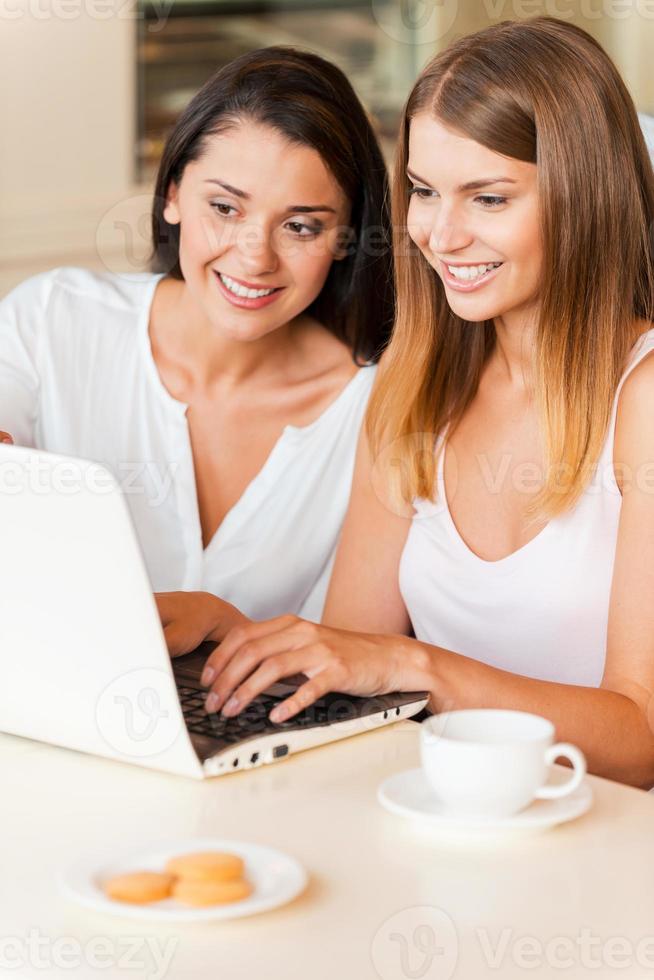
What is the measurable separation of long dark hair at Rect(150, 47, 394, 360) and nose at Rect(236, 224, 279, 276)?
121mm

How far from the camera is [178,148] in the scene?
176 cm

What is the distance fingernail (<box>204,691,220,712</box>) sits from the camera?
1.03 meters

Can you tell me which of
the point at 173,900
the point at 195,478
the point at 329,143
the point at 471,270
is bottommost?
the point at 195,478

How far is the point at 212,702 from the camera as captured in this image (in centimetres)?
104

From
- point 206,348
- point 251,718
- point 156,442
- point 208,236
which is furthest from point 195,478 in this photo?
point 251,718

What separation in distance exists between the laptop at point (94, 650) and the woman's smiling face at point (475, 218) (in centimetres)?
52

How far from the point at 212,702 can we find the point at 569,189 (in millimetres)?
627

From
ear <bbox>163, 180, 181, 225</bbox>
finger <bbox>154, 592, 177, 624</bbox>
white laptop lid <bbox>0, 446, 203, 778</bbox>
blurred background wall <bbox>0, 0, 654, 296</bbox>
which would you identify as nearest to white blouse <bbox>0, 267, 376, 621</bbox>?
ear <bbox>163, 180, 181, 225</bbox>

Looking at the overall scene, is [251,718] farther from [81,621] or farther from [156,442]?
[156,442]

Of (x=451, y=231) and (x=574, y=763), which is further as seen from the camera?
(x=451, y=231)

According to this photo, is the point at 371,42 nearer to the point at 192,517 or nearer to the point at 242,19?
the point at 242,19

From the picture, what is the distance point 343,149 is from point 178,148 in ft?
0.78

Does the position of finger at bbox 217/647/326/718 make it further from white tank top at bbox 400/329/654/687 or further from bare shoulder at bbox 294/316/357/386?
bare shoulder at bbox 294/316/357/386

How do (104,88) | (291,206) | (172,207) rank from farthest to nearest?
(104,88) → (172,207) → (291,206)
